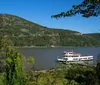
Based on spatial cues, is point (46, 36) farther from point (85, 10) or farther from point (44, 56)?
point (85, 10)

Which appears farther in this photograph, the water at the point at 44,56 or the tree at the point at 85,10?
the water at the point at 44,56

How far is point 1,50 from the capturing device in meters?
20.6

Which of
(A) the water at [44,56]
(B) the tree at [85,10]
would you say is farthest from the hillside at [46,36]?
(B) the tree at [85,10]

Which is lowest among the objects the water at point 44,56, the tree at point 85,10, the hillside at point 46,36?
the water at point 44,56

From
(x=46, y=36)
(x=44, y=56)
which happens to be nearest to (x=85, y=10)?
(x=44, y=56)

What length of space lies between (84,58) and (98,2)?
264ft

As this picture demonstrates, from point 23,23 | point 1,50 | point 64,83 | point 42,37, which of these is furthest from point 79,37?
point 64,83

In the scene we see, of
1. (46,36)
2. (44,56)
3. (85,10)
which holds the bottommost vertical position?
(44,56)

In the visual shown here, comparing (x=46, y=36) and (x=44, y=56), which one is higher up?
(x=46, y=36)

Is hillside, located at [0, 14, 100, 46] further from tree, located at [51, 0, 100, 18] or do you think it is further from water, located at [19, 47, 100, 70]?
tree, located at [51, 0, 100, 18]

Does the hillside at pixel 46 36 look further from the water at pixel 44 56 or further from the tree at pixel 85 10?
the tree at pixel 85 10

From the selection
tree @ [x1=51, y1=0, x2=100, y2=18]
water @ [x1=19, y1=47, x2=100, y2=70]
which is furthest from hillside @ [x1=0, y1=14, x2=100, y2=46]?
tree @ [x1=51, y1=0, x2=100, y2=18]

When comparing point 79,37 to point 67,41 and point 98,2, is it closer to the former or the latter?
point 67,41

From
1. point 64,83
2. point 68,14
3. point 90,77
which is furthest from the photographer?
point 90,77
